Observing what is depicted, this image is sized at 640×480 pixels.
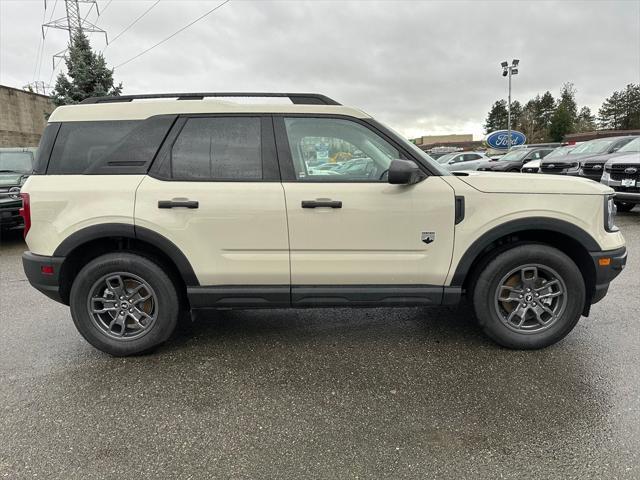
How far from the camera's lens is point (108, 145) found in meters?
3.21

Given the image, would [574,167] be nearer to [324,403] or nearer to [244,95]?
[244,95]

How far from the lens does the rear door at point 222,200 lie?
10.2ft

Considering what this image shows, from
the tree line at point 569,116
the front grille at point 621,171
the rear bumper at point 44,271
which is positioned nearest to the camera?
the rear bumper at point 44,271

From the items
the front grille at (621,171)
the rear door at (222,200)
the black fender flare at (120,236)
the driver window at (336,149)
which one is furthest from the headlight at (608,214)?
the front grille at (621,171)

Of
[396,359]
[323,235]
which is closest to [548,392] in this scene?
[396,359]

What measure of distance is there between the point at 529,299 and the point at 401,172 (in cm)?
147

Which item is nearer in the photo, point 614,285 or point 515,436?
point 515,436

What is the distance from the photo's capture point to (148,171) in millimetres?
3178

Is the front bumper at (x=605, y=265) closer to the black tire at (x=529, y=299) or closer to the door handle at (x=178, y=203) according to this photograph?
the black tire at (x=529, y=299)

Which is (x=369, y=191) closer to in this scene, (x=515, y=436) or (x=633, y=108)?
(x=515, y=436)

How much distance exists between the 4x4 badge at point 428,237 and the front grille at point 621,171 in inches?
311

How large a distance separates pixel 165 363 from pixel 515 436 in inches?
97.1

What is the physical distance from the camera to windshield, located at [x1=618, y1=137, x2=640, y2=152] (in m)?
10.7

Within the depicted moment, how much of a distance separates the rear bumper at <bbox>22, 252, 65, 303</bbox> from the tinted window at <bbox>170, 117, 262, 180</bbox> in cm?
113
